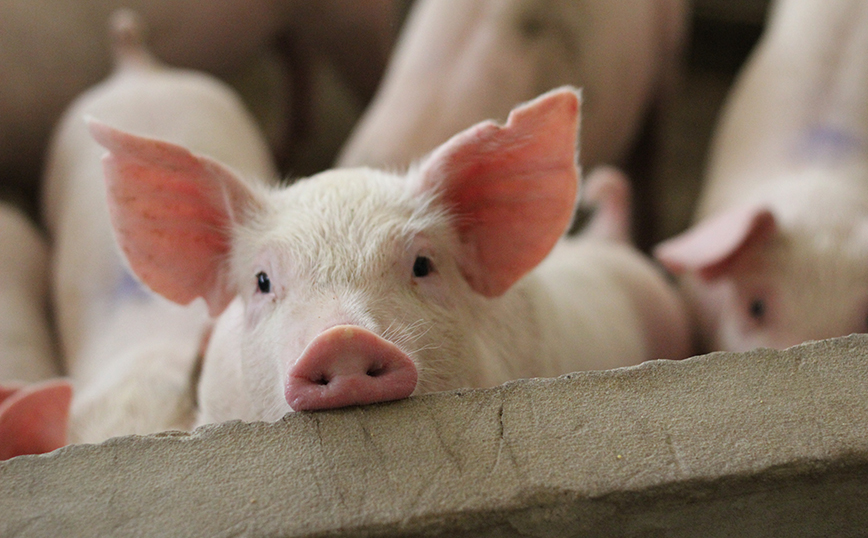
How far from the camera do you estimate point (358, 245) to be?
1277 mm

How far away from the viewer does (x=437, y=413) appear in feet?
3.56

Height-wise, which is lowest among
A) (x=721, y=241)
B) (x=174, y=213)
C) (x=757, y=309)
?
(x=757, y=309)

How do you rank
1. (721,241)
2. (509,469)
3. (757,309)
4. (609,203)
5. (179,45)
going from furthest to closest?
(179,45), (609,203), (757,309), (721,241), (509,469)

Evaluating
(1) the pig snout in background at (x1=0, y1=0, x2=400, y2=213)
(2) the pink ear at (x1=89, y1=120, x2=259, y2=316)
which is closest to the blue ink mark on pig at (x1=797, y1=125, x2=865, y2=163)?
(1) the pig snout in background at (x1=0, y1=0, x2=400, y2=213)

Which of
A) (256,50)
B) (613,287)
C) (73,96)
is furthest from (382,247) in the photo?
(256,50)

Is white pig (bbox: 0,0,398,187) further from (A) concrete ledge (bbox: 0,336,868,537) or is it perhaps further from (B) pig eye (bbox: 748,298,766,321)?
(A) concrete ledge (bbox: 0,336,868,537)

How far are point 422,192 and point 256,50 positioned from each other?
258cm

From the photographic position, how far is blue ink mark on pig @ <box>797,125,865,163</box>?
2.61 m

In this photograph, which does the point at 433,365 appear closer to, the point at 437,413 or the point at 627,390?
the point at 437,413

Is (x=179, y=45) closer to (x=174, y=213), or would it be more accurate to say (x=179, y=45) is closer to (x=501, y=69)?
(x=501, y=69)

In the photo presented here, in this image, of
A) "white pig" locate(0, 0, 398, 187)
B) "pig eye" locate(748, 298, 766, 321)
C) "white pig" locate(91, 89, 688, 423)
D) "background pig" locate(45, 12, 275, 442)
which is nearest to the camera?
"white pig" locate(91, 89, 688, 423)

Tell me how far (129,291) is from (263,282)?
1160 millimetres

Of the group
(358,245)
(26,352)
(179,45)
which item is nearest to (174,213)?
(358,245)

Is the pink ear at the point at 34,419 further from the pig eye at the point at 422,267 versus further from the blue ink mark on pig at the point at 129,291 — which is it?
the blue ink mark on pig at the point at 129,291
